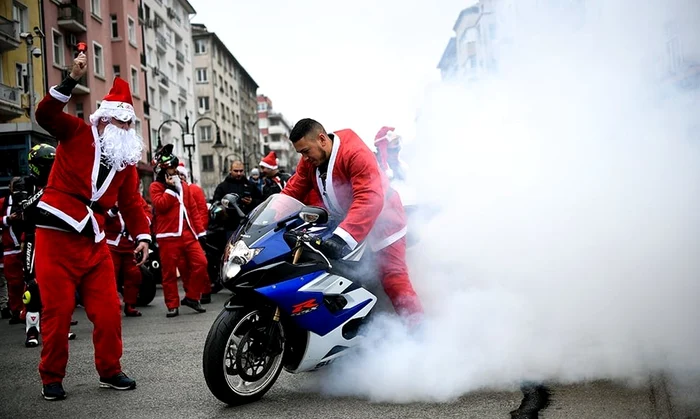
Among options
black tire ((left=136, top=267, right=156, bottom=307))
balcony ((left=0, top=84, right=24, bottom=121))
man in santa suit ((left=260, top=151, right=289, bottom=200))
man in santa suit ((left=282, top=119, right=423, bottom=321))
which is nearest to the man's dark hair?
man in santa suit ((left=282, top=119, right=423, bottom=321))

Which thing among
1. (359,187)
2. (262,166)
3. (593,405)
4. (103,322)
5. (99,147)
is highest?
(262,166)

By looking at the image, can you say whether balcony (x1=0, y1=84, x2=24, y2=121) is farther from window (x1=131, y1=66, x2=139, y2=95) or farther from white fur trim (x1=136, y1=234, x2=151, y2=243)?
white fur trim (x1=136, y1=234, x2=151, y2=243)

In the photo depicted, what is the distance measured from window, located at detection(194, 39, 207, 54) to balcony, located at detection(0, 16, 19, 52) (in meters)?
Result: 36.5

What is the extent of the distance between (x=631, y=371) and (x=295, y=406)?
2.06 metres

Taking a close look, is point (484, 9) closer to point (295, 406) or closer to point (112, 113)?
point (112, 113)

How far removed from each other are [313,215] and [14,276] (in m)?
6.48

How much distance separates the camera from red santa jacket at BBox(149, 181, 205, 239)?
870 centimetres

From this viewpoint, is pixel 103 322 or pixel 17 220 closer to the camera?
pixel 103 322

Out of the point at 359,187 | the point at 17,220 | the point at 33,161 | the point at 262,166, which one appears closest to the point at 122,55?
the point at 262,166

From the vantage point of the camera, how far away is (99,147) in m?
4.64

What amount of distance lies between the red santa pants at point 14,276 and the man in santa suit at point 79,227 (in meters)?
4.93

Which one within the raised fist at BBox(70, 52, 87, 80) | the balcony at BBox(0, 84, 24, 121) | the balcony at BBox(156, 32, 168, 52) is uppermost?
the balcony at BBox(156, 32, 168, 52)

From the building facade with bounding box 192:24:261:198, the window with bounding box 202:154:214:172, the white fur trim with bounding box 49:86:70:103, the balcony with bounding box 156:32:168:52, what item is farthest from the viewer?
the window with bounding box 202:154:214:172

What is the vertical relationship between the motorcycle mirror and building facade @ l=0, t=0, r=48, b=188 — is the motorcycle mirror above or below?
below
